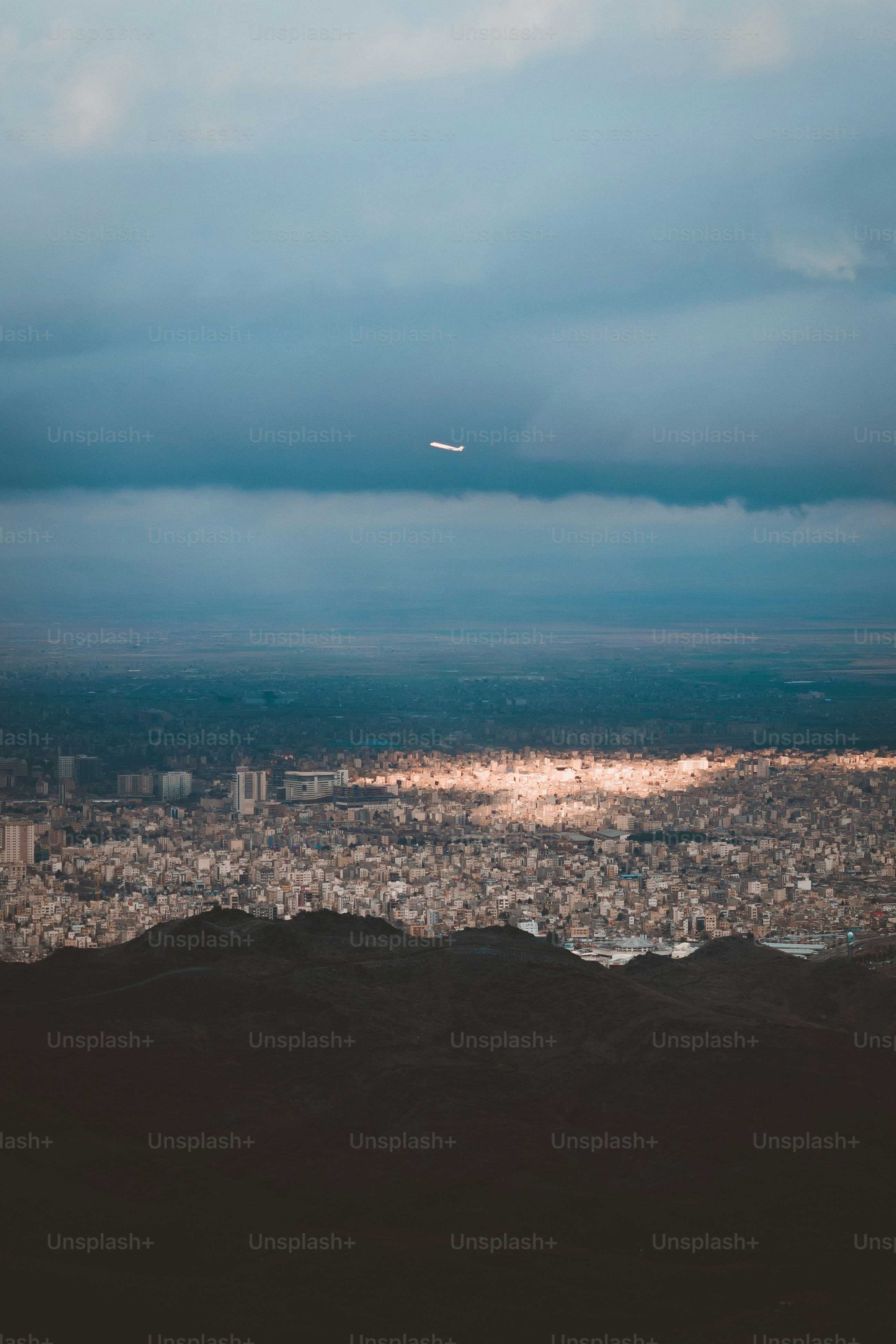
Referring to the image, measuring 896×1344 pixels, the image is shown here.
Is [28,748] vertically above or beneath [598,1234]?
above

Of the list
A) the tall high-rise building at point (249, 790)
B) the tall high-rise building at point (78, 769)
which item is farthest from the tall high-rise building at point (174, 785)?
the tall high-rise building at point (78, 769)

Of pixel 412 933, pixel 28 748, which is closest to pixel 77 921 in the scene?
pixel 412 933

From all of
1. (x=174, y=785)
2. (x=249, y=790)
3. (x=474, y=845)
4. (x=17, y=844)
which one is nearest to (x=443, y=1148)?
(x=474, y=845)

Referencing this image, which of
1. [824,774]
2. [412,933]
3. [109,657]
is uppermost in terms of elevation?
[109,657]

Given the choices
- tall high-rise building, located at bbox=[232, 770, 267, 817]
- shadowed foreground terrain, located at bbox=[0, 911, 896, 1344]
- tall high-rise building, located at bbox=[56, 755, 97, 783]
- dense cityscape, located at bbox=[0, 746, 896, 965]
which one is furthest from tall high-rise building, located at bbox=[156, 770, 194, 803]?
shadowed foreground terrain, located at bbox=[0, 911, 896, 1344]

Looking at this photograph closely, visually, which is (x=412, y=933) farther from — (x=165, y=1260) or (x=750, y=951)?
(x=165, y=1260)

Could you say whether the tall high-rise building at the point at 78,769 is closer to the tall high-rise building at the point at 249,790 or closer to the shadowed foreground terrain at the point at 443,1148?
the tall high-rise building at the point at 249,790

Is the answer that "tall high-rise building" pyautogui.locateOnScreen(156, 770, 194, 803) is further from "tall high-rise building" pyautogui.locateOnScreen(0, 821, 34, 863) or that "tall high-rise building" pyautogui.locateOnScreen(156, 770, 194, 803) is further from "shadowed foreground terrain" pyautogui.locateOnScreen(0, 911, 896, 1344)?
"shadowed foreground terrain" pyautogui.locateOnScreen(0, 911, 896, 1344)
